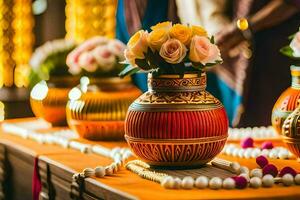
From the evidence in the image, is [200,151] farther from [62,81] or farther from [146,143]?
[62,81]

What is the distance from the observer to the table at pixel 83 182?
2.31m

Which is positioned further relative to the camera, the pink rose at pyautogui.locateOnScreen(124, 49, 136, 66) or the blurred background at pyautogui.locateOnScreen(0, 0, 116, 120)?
the blurred background at pyautogui.locateOnScreen(0, 0, 116, 120)

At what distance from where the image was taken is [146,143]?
8.71ft

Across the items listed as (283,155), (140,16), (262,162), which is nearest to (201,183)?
(262,162)

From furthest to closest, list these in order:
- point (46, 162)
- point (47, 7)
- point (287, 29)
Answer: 1. point (47, 7)
2. point (287, 29)
3. point (46, 162)

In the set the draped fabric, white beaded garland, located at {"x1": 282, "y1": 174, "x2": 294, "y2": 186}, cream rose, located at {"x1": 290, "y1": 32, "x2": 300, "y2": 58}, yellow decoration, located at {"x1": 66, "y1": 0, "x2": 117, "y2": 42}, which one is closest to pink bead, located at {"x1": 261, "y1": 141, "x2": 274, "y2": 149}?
cream rose, located at {"x1": 290, "y1": 32, "x2": 300, "y2": 58}

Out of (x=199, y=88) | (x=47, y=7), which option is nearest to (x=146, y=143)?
(x=199, y=88)

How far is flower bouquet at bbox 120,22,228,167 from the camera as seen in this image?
2.63 m

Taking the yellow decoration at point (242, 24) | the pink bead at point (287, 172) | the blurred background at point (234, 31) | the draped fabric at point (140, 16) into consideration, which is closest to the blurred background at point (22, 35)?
the blurred background at point (234, 31)

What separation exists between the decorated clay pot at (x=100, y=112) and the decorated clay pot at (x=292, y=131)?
1.09 metres

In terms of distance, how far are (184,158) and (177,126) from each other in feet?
0.39

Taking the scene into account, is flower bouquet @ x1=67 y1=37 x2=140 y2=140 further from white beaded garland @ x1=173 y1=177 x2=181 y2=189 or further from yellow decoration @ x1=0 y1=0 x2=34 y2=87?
yellow decoration @ x1=0 y1=0 x2=34 y2=87

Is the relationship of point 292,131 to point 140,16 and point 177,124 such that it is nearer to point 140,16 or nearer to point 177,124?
point 177,124

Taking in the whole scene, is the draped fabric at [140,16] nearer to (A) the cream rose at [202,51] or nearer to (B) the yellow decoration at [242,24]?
(B) the yellow decoration at [242,24]
